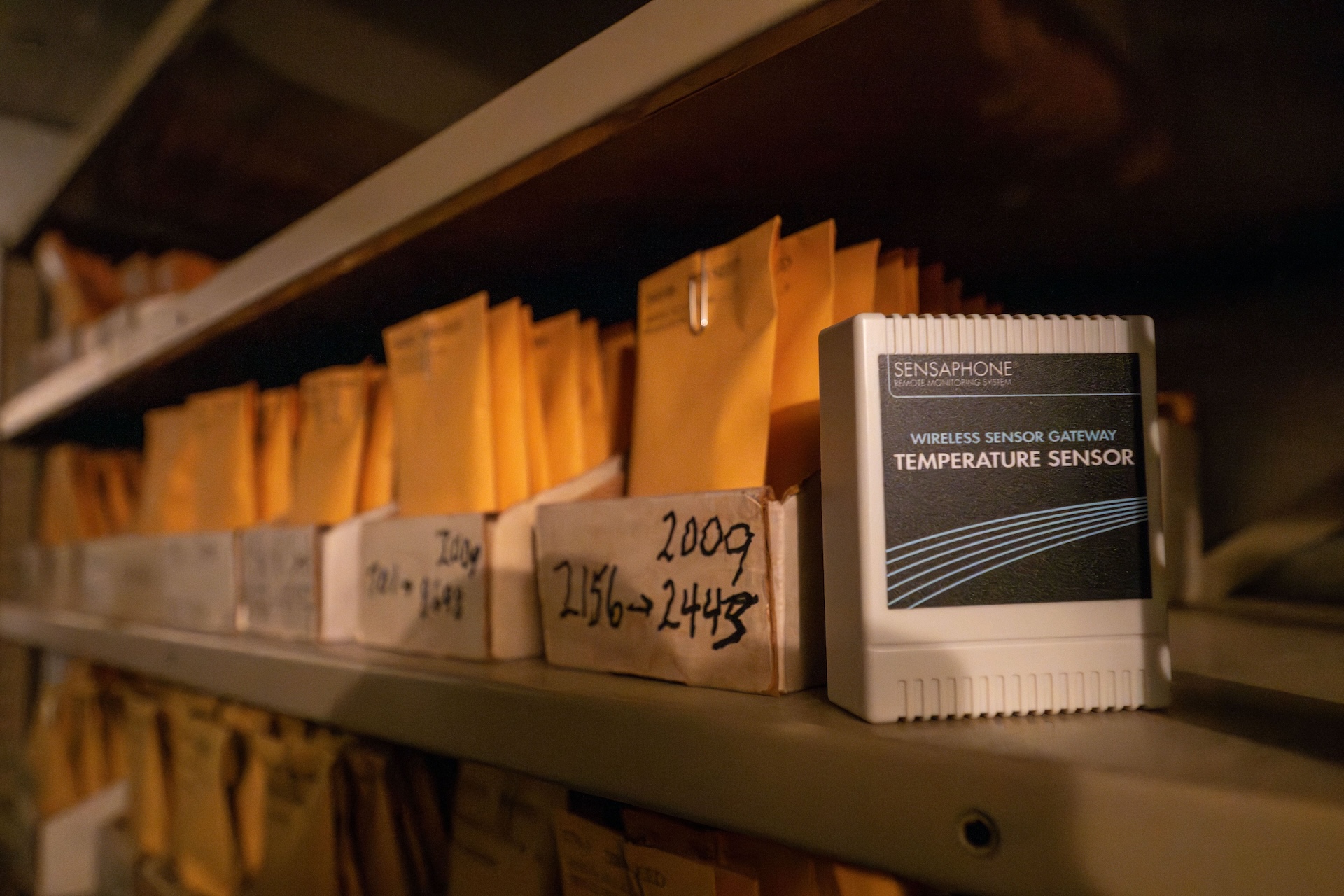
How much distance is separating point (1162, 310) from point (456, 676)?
0.93 m

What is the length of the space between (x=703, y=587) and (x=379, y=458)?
51 cm

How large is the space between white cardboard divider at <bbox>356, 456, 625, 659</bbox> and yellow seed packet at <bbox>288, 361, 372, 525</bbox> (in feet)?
0.65

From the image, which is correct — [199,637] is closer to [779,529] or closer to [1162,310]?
[779,529]

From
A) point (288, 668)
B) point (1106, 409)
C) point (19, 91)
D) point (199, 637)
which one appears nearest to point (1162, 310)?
point (1106, 409)

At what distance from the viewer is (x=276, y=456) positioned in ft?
3.07

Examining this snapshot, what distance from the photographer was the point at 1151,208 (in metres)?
0.65

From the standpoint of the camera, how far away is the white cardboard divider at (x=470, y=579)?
562 millimetres

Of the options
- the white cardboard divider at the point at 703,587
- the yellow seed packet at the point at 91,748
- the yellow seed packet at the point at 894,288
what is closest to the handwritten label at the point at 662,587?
the white cardboard divider at the point at 703,587

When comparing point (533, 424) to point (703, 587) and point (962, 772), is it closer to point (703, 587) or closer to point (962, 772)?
point (703, 587)

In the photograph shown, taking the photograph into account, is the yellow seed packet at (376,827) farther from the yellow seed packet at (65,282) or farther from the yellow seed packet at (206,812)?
the yellow seed packet at (65,282)

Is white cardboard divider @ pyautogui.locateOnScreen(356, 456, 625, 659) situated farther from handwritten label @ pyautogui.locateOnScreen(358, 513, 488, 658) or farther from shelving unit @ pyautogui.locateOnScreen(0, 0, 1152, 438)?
shelving unit @ pyautogui.locateOnScreen(0, 0, 1152, 438)

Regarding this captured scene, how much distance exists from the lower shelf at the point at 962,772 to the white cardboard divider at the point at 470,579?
43mm

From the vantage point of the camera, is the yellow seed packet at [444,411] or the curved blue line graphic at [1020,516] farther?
the yellow seed packet at [444,411]

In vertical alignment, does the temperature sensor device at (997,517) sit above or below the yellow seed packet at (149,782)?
above
